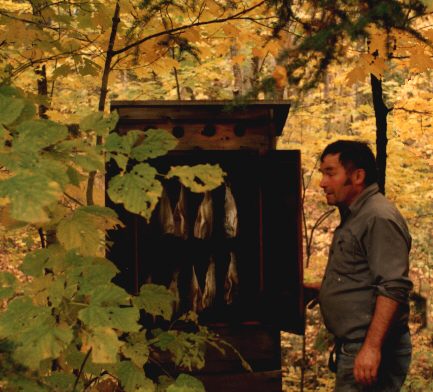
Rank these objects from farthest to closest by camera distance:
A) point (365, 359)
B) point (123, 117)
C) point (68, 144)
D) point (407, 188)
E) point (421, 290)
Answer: point (421, 290), point (407, 188), point (123, 117), point (365, 359), point (68, 144)

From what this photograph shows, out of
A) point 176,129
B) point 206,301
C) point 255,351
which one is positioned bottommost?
point 255,351

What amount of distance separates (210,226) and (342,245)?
3.65 ft

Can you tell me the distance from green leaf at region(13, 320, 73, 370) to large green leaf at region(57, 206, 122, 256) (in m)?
0.34

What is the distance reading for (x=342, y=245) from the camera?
111 inches

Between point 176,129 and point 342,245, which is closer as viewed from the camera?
point 342,245

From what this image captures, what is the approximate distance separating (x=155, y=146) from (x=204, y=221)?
1692mm

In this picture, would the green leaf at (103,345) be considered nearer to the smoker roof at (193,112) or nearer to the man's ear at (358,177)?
the man's ear at (358,177)

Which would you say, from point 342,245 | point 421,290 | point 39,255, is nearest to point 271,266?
point 342,245

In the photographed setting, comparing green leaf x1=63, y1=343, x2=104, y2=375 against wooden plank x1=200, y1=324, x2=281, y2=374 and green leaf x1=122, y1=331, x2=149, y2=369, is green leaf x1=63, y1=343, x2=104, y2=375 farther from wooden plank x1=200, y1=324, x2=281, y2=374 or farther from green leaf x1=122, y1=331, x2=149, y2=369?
wooden plank x1=200, y1=324, x2=281, y2=374

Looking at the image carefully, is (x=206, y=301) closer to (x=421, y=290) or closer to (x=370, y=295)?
(x=370, y=295)

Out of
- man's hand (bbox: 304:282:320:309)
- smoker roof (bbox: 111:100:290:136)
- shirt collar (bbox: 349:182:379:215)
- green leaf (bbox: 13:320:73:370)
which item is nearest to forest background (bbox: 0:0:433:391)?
smoker roof (bbox: 111:100:290:136)

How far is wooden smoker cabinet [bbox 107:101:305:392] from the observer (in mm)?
3488

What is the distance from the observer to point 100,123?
2.08 metres

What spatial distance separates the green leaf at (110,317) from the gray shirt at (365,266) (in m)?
1.31
